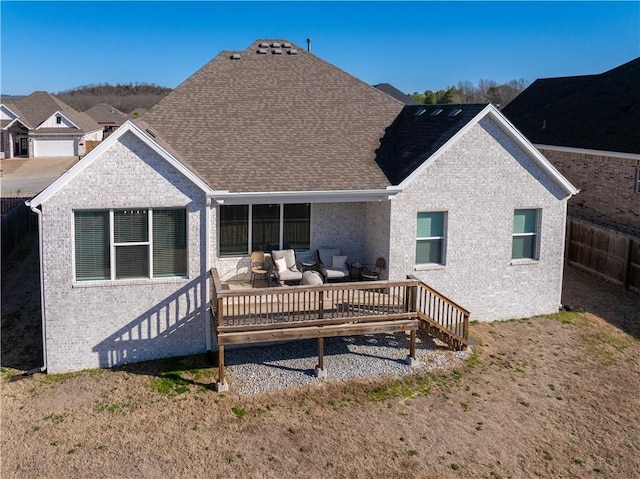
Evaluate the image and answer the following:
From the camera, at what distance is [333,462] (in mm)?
11195

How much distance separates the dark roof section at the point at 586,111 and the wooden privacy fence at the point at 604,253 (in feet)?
11.1

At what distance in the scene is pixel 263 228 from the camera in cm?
1725

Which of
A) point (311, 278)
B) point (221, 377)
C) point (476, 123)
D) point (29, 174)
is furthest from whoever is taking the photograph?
point (29, 174)

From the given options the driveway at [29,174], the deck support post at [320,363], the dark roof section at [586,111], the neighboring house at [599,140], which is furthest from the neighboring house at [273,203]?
the driveway at [29,174]

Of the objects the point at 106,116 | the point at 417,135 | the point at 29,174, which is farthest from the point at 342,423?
the point at 106,116

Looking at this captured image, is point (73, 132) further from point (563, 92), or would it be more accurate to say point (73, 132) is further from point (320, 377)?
point (320, 377)

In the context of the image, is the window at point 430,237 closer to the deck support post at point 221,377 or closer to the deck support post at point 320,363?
the deck support post at point 320,363

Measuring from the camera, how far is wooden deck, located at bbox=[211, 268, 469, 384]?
45.5ft

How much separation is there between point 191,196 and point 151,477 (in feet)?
21.9

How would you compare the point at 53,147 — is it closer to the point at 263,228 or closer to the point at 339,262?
the point at 263,228

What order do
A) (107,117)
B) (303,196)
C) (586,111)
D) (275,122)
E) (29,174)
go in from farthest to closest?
(107,117) < (29,174) < (586,111) < (275,122) < (303,196)

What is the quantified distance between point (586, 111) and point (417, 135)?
14331 mm

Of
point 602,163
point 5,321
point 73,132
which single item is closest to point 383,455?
point 5,321

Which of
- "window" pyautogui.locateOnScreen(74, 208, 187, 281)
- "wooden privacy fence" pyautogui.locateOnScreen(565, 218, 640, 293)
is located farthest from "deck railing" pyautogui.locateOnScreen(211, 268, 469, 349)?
"wooden privacy fence" pyautogui.locateOnScreen(565, 218, 640, 293)
